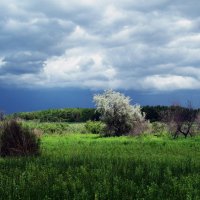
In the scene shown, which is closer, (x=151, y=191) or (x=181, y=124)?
(x=151, y=191)

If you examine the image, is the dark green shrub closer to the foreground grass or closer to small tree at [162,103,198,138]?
the foreground grass

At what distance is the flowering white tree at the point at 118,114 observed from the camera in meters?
60.6

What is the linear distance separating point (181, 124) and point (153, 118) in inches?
1570

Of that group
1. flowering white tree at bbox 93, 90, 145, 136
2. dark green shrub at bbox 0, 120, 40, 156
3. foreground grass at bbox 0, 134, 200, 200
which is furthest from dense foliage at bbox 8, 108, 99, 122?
foreground grass at bbox 0, 134, 200, 200

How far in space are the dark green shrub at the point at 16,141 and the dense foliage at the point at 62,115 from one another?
74.9 metres

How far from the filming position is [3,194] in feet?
45.0

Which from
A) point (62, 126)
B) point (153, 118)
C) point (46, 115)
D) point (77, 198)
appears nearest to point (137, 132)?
point (62, 126)

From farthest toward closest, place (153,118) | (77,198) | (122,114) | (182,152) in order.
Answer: (153,118), (122,114), (182,152), (77,198)

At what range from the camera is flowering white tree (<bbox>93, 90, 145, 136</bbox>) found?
199 feet

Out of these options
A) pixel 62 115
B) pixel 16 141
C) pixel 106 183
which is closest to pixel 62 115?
pixel 62 115

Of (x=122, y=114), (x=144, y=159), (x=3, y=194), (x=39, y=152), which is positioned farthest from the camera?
(x=122, y=114)

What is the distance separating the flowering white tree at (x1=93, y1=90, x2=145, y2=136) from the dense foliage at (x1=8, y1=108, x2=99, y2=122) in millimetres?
36896

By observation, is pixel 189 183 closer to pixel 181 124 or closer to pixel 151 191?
pixel 151 191

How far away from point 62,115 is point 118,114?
150ft
